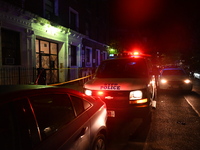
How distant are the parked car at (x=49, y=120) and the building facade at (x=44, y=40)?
751 cm

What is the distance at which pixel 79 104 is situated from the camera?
2.76 meters

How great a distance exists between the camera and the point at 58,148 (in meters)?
1.82

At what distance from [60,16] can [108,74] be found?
35.0 feet

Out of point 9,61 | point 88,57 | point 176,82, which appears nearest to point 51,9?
point 9,61

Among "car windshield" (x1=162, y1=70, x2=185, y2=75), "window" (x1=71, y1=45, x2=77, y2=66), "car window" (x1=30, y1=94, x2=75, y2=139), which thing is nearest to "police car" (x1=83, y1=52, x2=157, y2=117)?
"car window" (x1=30, y1=94, x2=75, y2=139)

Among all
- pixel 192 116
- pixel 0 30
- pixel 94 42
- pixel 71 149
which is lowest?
pixel 192 116

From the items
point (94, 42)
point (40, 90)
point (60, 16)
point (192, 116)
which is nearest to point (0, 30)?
point (60, 16)

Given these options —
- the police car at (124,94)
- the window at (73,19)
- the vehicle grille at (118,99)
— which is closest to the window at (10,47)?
the police car at (124,94)

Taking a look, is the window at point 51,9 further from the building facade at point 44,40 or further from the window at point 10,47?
the window at point 10,47

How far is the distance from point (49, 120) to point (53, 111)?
237mm

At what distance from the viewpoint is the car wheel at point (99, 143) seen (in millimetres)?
2696

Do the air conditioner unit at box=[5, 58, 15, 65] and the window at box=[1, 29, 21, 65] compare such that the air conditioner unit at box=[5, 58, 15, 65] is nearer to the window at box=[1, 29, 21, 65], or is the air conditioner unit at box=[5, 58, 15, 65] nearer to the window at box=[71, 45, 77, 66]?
the window at box=[1, 29, 21, 65]

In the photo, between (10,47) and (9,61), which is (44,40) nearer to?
(10,47)

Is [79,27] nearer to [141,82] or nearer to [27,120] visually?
[141,82]
